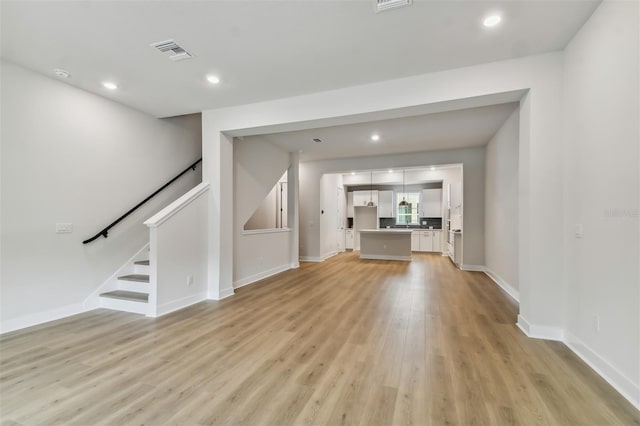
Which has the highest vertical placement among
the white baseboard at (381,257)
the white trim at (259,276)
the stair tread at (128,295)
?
A: the stair tread at (128,295)

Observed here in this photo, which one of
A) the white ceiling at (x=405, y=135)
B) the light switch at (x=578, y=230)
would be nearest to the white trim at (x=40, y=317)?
the white ceiling at (x=405, y=135)

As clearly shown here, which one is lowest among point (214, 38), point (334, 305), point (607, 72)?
point (334, 305)

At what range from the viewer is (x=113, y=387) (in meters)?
2.03

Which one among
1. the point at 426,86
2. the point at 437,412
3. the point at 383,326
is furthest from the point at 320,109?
the point at 437,412

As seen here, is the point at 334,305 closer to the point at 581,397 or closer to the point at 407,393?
the point at 407,393

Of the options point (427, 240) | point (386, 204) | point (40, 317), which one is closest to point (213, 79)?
point (40, 317)

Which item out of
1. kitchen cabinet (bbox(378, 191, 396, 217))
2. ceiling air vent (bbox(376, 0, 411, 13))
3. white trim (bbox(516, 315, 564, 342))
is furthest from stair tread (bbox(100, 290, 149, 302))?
kitchen cabinet (bbox(378, 191, 396, 217))

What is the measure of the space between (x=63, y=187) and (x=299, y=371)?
369 centimetres

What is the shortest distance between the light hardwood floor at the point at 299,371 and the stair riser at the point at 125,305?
0.39 ft

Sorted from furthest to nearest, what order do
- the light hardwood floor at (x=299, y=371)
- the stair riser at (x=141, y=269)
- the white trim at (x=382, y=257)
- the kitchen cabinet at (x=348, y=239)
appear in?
the kitchen cabinet at (x=348, y=239) < the white trim at (x=382, y=257) < the stair riser at (x=141, y=269) < the light hardwood floor at (x=299, y=371)

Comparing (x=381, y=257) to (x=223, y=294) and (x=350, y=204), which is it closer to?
(x=350, y=204)

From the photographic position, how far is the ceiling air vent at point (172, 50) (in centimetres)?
270

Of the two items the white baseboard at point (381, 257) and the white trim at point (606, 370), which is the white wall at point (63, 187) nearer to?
the white trim at point (606, 370)

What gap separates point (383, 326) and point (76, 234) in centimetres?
409
